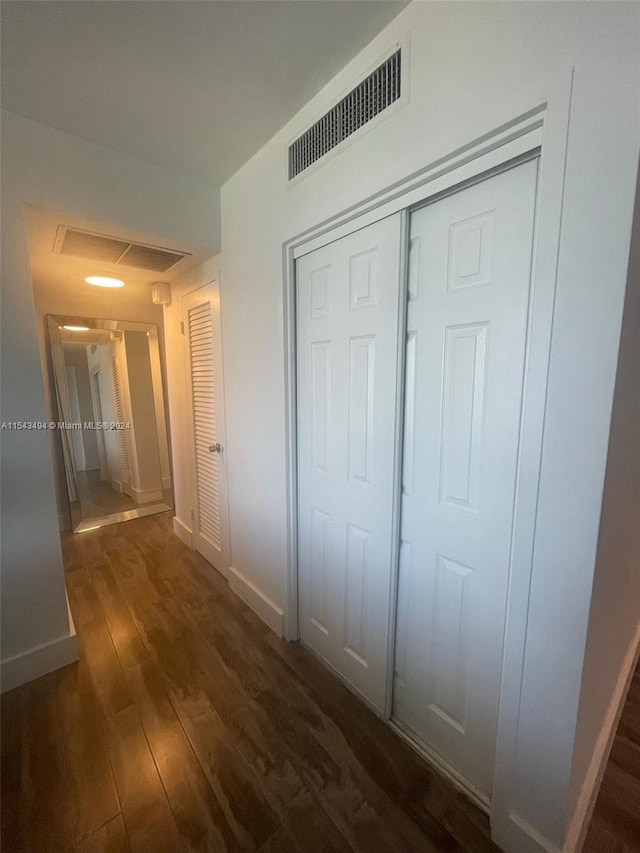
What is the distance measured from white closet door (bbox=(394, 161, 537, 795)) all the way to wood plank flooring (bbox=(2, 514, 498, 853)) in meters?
0.26

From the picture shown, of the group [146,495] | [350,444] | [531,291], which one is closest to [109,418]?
[146,495]

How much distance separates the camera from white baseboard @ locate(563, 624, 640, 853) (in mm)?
937

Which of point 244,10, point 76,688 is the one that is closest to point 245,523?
point 76,688

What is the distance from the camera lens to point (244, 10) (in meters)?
1.00

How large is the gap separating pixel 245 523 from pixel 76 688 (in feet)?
3.37

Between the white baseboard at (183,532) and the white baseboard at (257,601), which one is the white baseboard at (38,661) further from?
the white baseboard at (183,532)

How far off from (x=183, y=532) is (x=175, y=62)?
9.47 ft

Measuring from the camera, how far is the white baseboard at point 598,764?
0.94m

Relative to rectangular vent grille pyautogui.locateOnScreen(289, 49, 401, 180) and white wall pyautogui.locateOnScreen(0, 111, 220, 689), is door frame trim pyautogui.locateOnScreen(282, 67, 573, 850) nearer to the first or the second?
rectangular vent grille pyautogui.locateOnScreen(289, 49, 401, 180)

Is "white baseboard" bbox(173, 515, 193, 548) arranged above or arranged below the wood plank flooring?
above

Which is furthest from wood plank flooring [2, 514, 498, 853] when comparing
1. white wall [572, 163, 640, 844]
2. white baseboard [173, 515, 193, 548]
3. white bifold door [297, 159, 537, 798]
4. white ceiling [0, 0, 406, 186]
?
white ceiling [0, 0, 406, 186]

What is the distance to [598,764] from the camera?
1112 millimetres

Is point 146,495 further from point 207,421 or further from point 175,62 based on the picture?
point 175,62

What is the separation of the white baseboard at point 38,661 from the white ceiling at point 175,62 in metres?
2.33
